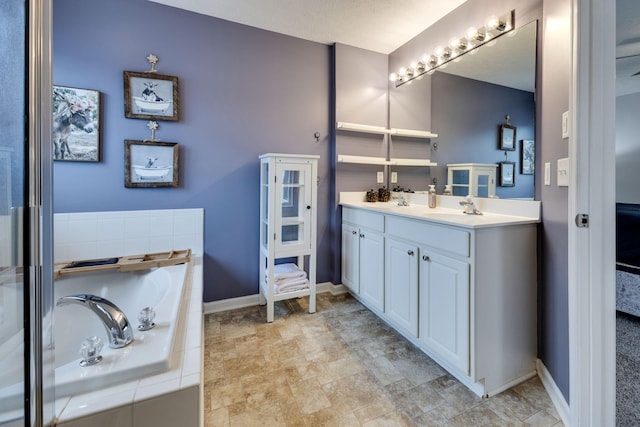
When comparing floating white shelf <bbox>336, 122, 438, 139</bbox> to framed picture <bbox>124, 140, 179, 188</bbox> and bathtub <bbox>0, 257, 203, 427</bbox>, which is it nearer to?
framed picture <bbox>124, 140, 179, 188</bbox>

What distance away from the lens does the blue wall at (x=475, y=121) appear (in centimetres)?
171

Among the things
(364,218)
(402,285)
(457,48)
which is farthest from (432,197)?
(457,48)

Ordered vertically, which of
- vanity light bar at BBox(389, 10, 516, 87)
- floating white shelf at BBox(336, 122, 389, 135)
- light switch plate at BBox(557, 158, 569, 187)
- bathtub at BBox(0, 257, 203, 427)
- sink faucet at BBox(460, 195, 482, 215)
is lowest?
bathtub at BBox(0, 257, 203, 427)

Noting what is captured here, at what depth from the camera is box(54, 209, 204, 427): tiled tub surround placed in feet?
2.51

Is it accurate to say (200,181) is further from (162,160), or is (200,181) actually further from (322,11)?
(322,11)

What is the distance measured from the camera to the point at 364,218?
7.72 ft

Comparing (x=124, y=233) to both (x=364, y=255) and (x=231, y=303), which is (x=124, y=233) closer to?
(x=231, y=303)

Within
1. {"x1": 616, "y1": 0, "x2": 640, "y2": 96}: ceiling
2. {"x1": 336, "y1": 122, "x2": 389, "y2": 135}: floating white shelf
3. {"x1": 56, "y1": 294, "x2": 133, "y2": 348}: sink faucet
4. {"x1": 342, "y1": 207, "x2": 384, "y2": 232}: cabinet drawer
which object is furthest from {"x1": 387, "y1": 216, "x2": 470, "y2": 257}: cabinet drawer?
{"x1": 616, "y1": 0, "x2": 640, "y2": 96}: ceiling

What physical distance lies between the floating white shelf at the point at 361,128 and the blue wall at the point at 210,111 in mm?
190

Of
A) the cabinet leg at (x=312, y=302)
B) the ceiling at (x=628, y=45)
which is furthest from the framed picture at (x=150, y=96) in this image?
the ceiling at (x=628, y=45)

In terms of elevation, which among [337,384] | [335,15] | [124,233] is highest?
[335,15]

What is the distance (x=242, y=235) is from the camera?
8.09ft

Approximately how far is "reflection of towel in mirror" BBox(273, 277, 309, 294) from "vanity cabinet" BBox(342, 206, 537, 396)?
36.4 inches

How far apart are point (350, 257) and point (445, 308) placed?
1104 mm
